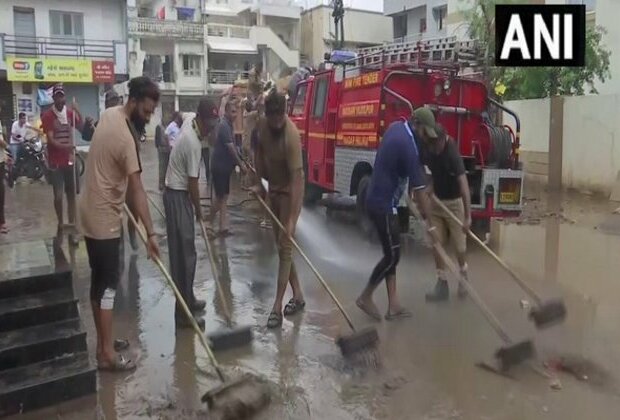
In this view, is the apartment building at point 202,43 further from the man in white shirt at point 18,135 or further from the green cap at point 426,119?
the green cap at point 426,119

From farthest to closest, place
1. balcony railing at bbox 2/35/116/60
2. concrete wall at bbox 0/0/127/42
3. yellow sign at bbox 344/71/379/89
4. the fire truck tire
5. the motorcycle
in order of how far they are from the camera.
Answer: concrete wall at bbox 0/0/127/42 < balcony railing at bbox 2/35/116/60 < the motorcycle < the fire truck tire < yellow sign at bbox 344/71/379/89

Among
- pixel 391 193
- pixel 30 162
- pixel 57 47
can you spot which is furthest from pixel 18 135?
pixel 57 47

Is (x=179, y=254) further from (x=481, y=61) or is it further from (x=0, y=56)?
(x=0, y=56)

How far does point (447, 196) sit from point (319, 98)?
15.3 feet

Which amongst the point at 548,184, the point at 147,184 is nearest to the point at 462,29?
the point at 548,184

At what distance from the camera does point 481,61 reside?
895cm

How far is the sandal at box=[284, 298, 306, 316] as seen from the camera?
5.62m

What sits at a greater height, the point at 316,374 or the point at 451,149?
the point at 451,149

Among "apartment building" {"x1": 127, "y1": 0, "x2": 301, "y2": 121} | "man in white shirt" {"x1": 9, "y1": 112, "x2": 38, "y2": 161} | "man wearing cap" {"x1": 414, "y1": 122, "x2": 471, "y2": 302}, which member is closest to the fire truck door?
"man wearing cap" {"x1": 414, "y1": 122, "x2": 471, "y2": 302}

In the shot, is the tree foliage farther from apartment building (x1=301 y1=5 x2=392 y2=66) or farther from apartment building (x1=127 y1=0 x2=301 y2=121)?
apartment building (x1=301 y1=5 x2=392 y2=66)

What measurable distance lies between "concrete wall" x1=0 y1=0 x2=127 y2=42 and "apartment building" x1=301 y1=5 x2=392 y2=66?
17.7 m

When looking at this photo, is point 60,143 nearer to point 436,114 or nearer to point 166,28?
point 436,114

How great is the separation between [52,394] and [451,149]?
393 cm

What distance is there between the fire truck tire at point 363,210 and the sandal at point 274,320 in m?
3.10
